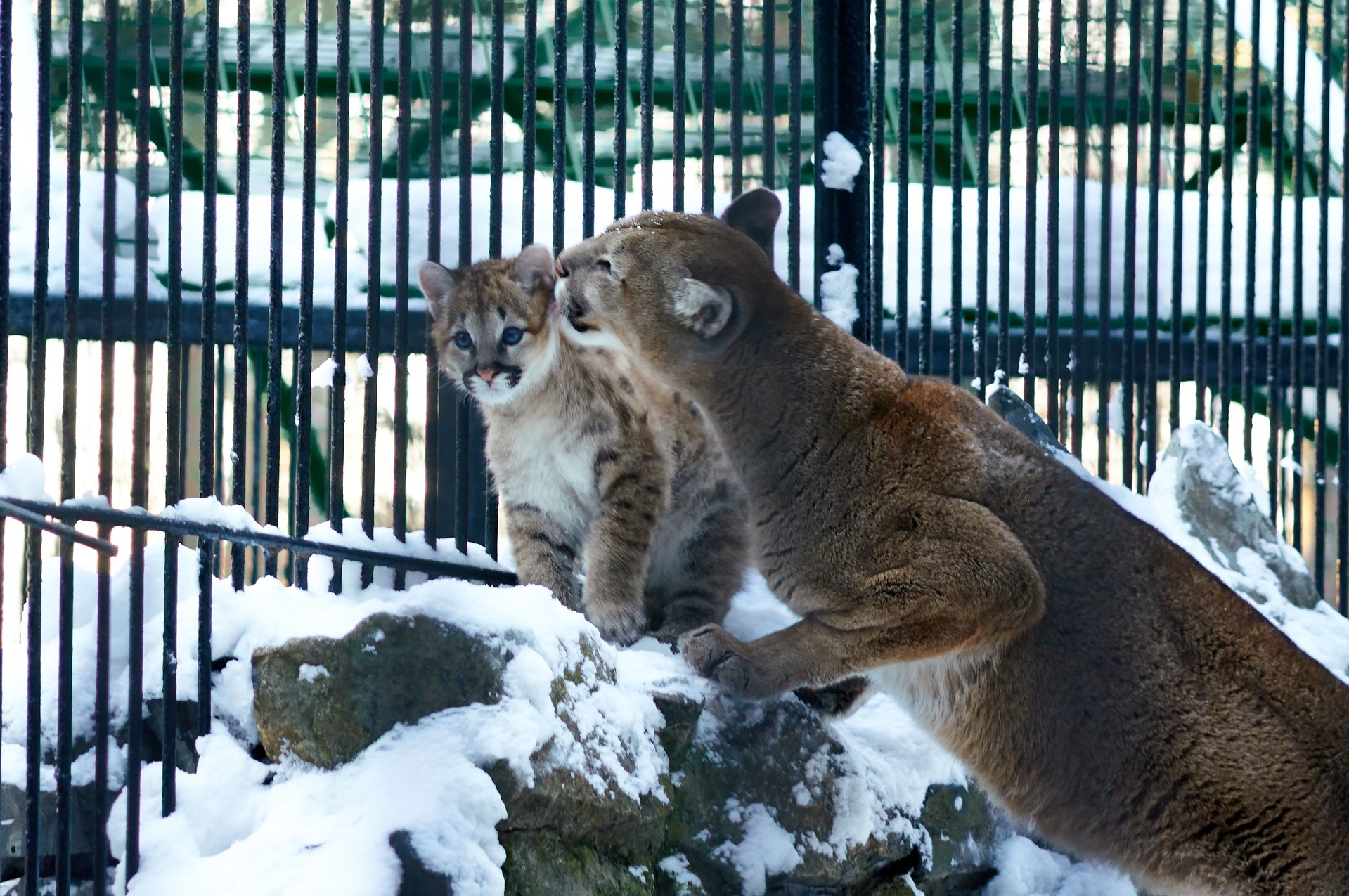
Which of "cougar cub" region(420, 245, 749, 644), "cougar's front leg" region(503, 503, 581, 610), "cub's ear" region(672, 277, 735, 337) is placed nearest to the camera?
"cub's ear" region(672, 277, 735, 337)

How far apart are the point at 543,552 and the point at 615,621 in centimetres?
41

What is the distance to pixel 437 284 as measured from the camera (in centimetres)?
456

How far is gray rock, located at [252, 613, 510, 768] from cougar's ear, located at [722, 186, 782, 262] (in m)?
1.66

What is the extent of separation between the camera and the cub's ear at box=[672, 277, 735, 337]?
3387 millimetres

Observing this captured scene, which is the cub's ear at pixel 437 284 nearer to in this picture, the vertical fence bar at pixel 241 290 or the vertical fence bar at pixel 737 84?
the vertical fence bar at pixel 241 290

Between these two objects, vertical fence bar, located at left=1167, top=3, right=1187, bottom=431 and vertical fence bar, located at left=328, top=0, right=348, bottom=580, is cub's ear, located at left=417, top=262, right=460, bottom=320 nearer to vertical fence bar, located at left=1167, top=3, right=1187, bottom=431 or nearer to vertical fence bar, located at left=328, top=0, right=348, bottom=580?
vertical fence bar, located at left=328, top=0, right=348, bottom=580

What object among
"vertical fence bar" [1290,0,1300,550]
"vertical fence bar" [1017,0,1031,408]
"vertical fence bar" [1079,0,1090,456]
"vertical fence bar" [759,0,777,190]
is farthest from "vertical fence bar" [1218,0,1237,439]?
"vertical fence bar" [759,0,777,190]

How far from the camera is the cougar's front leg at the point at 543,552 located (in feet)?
13.9

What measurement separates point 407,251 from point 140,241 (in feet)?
2.39

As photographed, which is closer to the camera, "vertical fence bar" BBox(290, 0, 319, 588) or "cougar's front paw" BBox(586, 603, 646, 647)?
"vertical fence bar" BBox(290, 0, 319, 588)

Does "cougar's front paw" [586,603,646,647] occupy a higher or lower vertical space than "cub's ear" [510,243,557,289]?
lower

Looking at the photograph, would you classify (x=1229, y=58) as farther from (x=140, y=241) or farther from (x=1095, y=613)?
(x=140, y=241)

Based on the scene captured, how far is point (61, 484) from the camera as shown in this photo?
3672 millimetres

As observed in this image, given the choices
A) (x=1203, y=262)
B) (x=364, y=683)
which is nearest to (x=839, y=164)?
(x=1203, y=262)
